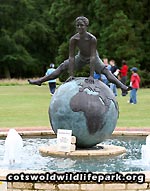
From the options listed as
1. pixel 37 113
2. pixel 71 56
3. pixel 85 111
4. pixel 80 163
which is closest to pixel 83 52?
pixel 71 56

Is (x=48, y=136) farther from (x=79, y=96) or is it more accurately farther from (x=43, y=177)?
(x=43, y=177)

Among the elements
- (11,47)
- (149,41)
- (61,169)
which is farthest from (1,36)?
(61,169)

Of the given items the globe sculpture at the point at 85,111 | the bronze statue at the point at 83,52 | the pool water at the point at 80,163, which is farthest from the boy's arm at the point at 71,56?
the pool water at the point at 80,163

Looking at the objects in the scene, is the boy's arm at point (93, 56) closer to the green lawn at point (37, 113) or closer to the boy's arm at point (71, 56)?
the boy's arm at point (71, 56)

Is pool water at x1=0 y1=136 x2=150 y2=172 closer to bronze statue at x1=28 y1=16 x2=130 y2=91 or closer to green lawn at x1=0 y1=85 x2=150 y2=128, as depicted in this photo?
bronze statue at x1=28 y1=16 x2=130 y2=91

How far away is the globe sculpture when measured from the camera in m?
11.2

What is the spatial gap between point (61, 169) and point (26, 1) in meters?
63.1

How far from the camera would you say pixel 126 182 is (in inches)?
334

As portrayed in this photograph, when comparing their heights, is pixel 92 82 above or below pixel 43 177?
above

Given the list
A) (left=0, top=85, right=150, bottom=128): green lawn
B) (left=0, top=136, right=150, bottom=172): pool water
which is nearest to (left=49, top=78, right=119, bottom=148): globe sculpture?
(left=0, top=136, right=150, bottom=172): pool water

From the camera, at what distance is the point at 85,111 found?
36.8 feet

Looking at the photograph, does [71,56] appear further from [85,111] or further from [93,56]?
[85,111]

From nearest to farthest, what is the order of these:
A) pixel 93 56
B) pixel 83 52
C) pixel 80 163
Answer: pixel 80 163 < pixel 93 56 < pixel 83 52

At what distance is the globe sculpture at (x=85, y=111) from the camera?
1122 centimetres
